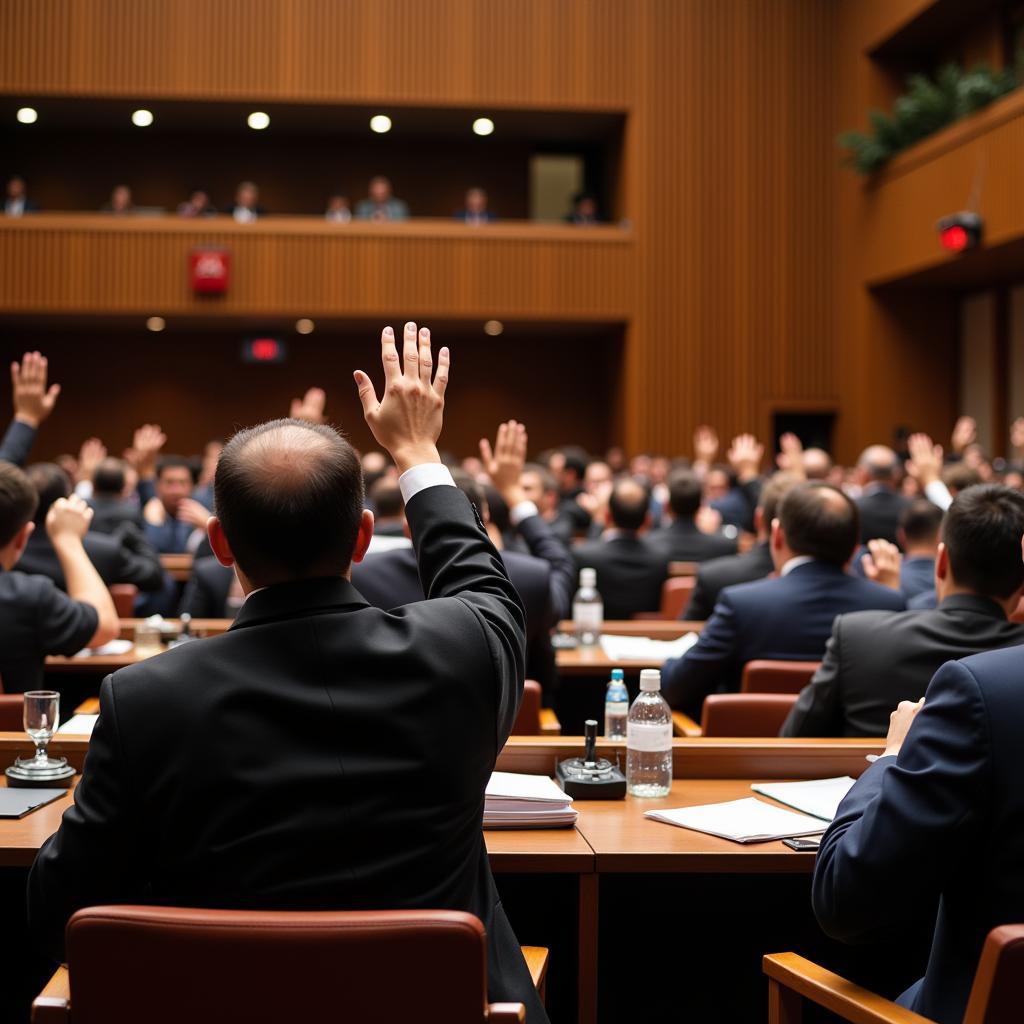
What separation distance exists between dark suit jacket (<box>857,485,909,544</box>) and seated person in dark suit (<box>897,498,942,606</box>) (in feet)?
8.05

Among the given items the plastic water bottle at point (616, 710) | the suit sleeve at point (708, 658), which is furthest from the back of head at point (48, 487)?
the plastic water bottle at point (616, 710)

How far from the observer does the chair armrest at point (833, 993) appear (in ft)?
6.61

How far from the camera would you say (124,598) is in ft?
21.9

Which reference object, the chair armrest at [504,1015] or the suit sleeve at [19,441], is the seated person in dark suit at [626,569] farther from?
the chair armrest at [504,1015]

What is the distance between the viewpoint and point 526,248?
1567 centimetres

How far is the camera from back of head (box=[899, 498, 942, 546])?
216 inches

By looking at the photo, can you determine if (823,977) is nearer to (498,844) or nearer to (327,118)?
(498,844)

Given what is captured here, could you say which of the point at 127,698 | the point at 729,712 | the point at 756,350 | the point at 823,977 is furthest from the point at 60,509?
the point at 756,350

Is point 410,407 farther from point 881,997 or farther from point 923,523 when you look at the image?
point 923,523

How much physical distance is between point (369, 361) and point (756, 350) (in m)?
5.56

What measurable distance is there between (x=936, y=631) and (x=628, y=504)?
3.66 m

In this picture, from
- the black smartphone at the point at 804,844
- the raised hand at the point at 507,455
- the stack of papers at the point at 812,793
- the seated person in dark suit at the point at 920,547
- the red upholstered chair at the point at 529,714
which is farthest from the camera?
the seated person in dark suit at the point at 920,547

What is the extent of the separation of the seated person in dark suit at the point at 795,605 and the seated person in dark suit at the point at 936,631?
2.55 feet

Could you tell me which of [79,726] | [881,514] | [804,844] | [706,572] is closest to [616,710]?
[804,844]
